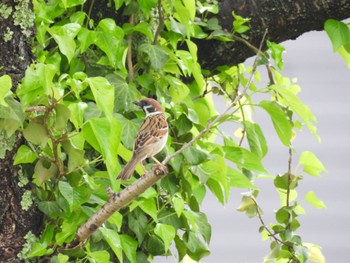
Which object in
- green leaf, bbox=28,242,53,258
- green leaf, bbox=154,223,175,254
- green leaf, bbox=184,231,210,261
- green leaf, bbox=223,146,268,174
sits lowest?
green leaf, bbox=184,231,210,261

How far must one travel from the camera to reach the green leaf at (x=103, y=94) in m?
2.02

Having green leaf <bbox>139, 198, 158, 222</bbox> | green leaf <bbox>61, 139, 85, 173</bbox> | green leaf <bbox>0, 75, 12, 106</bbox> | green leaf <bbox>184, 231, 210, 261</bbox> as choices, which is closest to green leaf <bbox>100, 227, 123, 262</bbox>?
green leaf <bbox>139, 198, 158, 222</bbox>

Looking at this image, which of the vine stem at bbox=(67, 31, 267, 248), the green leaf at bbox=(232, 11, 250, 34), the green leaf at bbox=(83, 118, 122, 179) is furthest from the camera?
the green leaf at bbox=(232, 11, 250, 34)

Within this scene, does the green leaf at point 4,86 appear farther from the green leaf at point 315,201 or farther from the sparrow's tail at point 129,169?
the green leaf at point 315,201

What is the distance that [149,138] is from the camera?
7.08ft

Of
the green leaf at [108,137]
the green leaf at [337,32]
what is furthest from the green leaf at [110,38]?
the green leaf at [337,32]

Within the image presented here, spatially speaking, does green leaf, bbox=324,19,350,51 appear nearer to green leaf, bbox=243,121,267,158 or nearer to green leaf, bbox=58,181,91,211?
green leaf, bbox=243,121,267,158

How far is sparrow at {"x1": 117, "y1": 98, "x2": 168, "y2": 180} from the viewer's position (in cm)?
214

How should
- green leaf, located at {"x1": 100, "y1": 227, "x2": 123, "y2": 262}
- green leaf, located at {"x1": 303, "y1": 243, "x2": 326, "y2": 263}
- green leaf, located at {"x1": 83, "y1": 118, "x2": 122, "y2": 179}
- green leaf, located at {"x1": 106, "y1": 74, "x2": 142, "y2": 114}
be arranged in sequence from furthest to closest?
green leaf, located at {"x1": 303, "y1": 243, "x2": 326, "y2": 263}, green leaf, located at {"x1": 106, "y1": 74, "x2": 142, "y2": 114}, green leaf, located at {"x1": 100, "y1": 227, "x2": 123, "y2": 262}, green leaf, located at {"x1": 83, "y1": 118, "x2": 122, "y2": 179}

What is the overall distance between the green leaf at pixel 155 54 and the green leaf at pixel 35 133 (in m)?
0.54

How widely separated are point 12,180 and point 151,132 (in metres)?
0.35

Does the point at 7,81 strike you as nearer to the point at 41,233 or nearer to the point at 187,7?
the point at 41,233

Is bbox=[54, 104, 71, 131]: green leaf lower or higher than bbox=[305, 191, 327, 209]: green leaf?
higher

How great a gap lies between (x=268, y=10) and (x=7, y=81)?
1234mm
